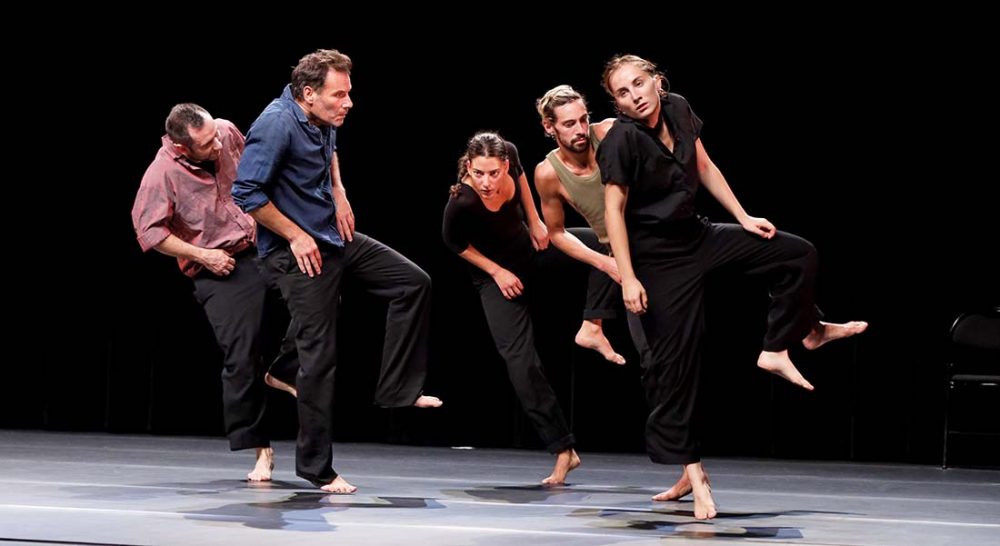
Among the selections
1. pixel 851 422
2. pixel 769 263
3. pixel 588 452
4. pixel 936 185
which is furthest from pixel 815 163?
pixel 769 263

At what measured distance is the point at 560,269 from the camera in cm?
482

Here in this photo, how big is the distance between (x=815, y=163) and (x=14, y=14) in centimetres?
385

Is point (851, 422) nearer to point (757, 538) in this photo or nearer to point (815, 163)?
point (815, 163)

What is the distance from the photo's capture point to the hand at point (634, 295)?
379cm

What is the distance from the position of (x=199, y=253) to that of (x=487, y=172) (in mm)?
943

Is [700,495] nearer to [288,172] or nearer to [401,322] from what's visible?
[401,322]

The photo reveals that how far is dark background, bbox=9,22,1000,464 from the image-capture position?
604 centimetres

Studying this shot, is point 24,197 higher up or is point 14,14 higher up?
point 14,14

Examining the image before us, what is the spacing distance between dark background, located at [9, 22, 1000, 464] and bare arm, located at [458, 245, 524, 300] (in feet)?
5.83

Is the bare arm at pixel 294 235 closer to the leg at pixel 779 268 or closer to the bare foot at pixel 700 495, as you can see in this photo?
the leg at pixel 779 268

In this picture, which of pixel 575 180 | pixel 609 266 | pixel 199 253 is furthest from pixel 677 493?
pixel 199 253

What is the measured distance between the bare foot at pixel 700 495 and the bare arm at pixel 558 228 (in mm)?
848

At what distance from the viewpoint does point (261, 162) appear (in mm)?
4055

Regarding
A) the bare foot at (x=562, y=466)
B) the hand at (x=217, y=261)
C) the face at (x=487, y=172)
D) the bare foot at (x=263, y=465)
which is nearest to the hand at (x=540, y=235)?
the face at (x=487, y=172)
